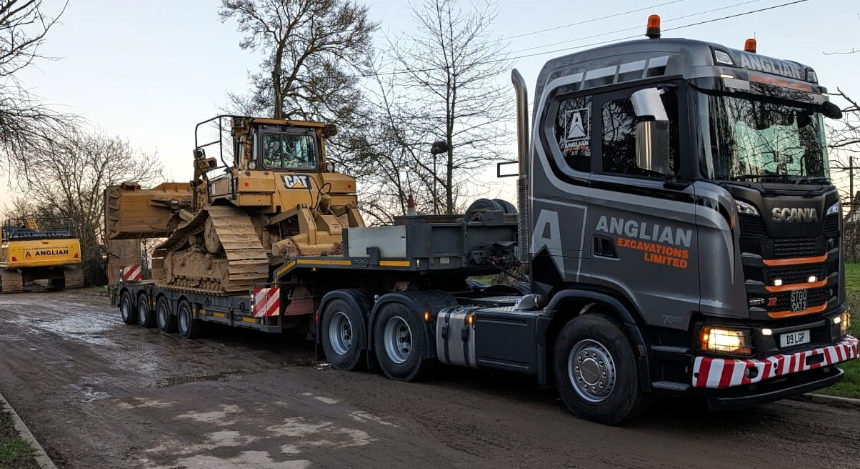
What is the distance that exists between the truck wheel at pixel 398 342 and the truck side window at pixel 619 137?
3.26 meters

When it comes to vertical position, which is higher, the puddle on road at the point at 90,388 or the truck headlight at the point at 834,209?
the truck headlight at the point at 834,209

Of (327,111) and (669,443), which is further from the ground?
(327,111)

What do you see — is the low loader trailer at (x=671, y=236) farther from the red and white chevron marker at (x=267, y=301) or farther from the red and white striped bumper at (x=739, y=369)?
the red and white chevron marker at (x=267, y=301)

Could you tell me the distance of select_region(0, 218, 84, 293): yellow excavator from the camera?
3075 cm

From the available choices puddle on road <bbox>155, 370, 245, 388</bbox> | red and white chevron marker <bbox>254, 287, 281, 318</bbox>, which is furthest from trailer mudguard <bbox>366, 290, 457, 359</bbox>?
red and white chevron marker <bbox>254, 287, 281, 318</bbox>

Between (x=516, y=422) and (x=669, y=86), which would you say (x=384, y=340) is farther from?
(x=669, y=86)

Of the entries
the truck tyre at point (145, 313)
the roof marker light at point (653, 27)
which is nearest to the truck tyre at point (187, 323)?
the truck tyre at point (145, 313)

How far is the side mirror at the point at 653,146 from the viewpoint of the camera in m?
6.16

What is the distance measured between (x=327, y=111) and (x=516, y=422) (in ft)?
56.8

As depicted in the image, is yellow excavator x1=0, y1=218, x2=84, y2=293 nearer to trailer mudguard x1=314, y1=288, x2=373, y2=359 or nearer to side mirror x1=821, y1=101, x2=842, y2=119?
trailer mudguard x1=314, y1=288, x2=373, y2=359

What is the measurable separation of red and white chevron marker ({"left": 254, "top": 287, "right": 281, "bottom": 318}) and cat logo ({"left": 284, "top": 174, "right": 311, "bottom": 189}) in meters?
2.24

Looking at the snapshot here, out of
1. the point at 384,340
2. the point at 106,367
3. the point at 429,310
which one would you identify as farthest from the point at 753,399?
the point at 106,367

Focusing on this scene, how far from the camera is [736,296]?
20.0ft

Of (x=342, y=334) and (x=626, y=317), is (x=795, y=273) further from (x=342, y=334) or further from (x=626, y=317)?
(x=342, y=334)
